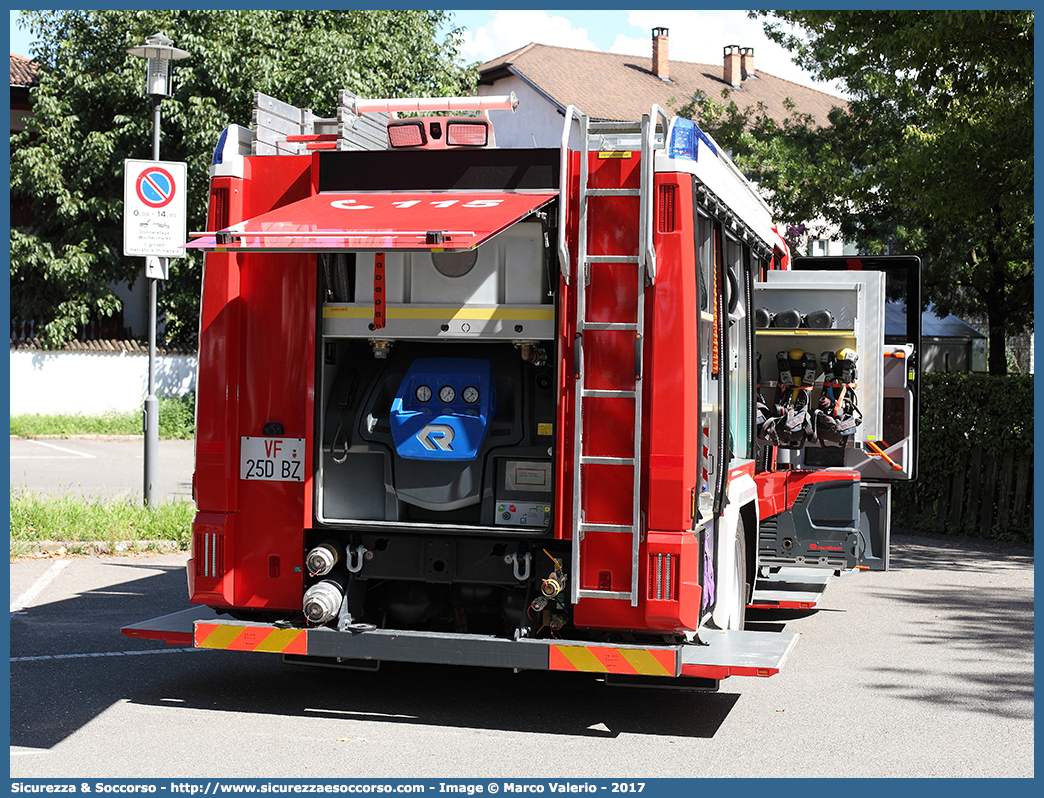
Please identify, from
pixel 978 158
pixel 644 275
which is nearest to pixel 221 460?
pixel 644 275

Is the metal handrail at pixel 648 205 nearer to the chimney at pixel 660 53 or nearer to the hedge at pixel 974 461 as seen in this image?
the hedge at pixel 974 461

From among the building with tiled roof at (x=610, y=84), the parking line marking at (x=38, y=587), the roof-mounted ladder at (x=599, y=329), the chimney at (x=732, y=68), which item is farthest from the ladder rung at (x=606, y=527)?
the chimney at (x=732, y=68)

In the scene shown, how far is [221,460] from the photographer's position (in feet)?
21.3

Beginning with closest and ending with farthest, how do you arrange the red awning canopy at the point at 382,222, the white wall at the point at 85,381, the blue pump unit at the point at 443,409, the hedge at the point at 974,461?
the red awning canopy at the point at 382,222 → the blue pump unit at the point at 443,409 → the hedge at the point at 974,461 → the white wall at the point at 85,381

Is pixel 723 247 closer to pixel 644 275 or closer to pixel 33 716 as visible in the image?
pixel 644 275

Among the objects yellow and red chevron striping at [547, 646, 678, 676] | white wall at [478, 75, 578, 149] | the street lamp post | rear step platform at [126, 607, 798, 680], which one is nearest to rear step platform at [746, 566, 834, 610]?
rear step platform at [126, 607, 798, 680]

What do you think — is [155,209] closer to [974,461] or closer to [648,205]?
[648,205]

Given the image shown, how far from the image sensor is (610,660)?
593 cm

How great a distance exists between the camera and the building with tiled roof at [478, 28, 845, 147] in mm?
42000

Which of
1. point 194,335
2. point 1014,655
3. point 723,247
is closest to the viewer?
point 723,247

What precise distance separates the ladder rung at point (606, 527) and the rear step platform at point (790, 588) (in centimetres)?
252

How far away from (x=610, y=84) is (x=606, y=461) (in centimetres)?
4236

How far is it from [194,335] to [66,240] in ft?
11.7

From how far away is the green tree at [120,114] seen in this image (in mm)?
25875
